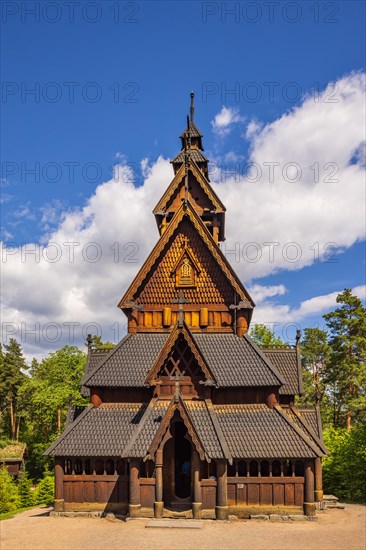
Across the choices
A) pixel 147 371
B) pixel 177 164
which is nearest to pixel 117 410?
pixel 147 371

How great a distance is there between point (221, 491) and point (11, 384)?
57.7 meters

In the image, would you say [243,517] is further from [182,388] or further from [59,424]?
[59,424]

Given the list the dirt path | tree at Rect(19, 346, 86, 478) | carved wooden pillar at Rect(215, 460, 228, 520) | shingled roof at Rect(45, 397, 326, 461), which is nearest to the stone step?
the dirt path

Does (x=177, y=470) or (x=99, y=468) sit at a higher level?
(x=99, y=468)

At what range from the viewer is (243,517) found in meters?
16.2

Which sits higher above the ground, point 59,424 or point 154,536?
point 154,536

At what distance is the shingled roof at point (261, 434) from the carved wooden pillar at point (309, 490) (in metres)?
0.67

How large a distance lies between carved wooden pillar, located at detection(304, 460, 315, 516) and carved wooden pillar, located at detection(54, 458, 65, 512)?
→ 9.60 m

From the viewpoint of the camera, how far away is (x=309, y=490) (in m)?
16.2

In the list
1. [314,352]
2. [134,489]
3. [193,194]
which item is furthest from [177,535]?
[314,352]

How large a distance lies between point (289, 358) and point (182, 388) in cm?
716

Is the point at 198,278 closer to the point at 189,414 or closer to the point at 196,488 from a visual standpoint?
the point at 189,414

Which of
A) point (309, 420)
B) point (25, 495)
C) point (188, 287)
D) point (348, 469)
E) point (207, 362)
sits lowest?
point (25, 495)

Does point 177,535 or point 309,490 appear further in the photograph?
point 309,490
